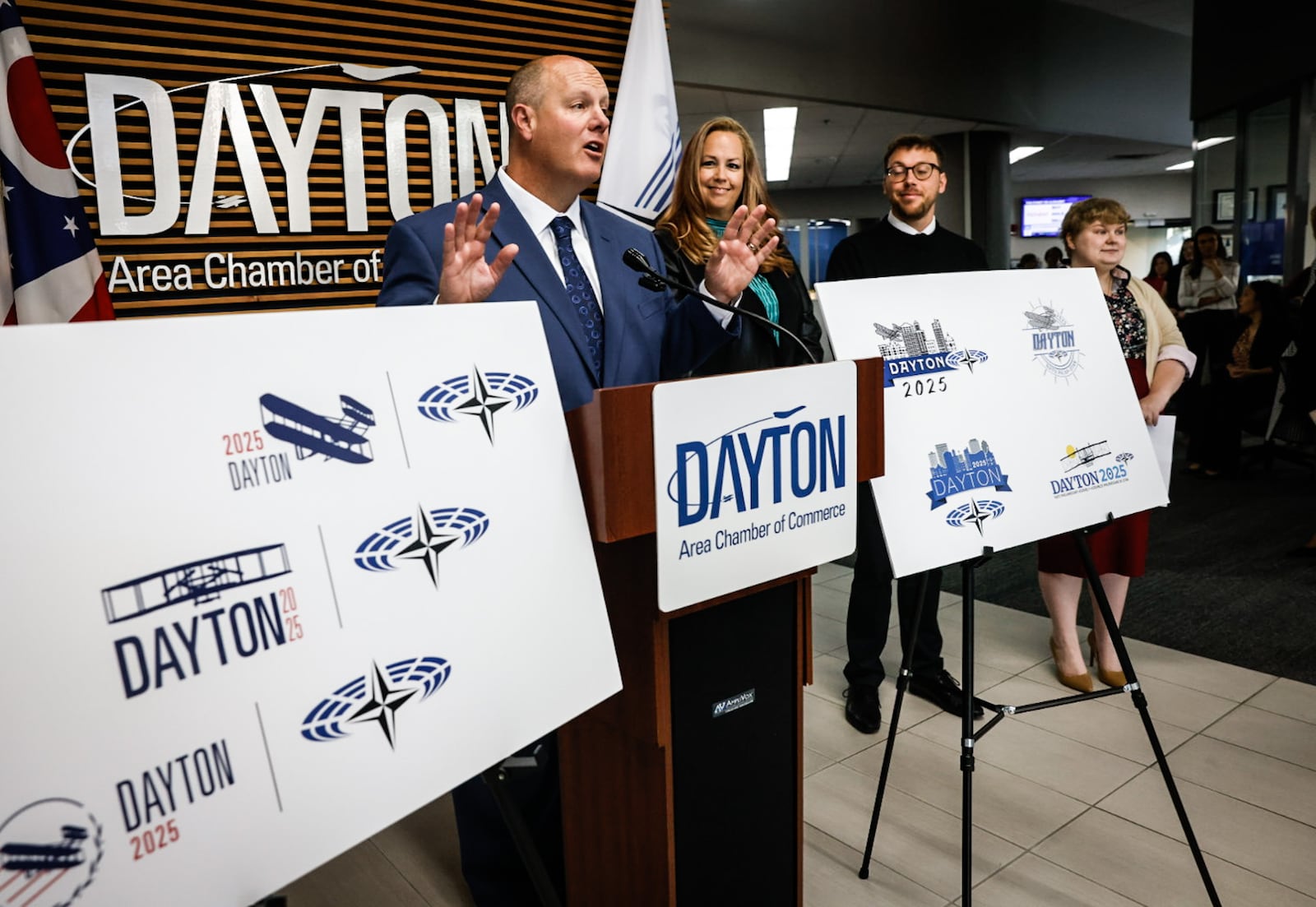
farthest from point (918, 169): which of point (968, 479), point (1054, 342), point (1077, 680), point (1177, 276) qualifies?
point (1177, 276)

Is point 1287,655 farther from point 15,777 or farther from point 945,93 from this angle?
point 945,93

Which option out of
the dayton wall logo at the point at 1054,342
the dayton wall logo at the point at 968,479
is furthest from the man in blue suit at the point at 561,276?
the dayton wall logo at the point at 1054,342

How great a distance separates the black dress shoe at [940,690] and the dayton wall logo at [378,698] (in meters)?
2.09

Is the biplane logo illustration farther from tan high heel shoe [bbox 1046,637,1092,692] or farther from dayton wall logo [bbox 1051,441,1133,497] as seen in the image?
tan high heel shoe [bbox 1046,637,1092,692]

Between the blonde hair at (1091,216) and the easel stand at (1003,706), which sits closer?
the easel stand at (1003,706)

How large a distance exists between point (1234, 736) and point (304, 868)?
8.56ft

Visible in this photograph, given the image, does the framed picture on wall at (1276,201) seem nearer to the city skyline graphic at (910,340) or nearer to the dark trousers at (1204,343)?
the dark trousers at (1204,343)

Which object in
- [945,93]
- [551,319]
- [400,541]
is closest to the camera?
[400,541]

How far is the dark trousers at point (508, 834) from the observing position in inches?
70.0

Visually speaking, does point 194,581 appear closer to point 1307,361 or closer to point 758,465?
point 758,465

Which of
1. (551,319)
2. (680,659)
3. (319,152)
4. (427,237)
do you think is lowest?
(680,659)

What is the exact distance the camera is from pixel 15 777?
25.9 inches

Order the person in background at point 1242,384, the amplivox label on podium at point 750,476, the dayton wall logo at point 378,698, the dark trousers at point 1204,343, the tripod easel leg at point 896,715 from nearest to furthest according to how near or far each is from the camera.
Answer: the dayton wall logo at point 378,698, the amplivox label on podium at point 750,476, the tripod easel leg at point 896,715, the person in background at point 1242,384, the dark trousers at point 1204,343

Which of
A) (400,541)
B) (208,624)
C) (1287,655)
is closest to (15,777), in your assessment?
(208,624)
